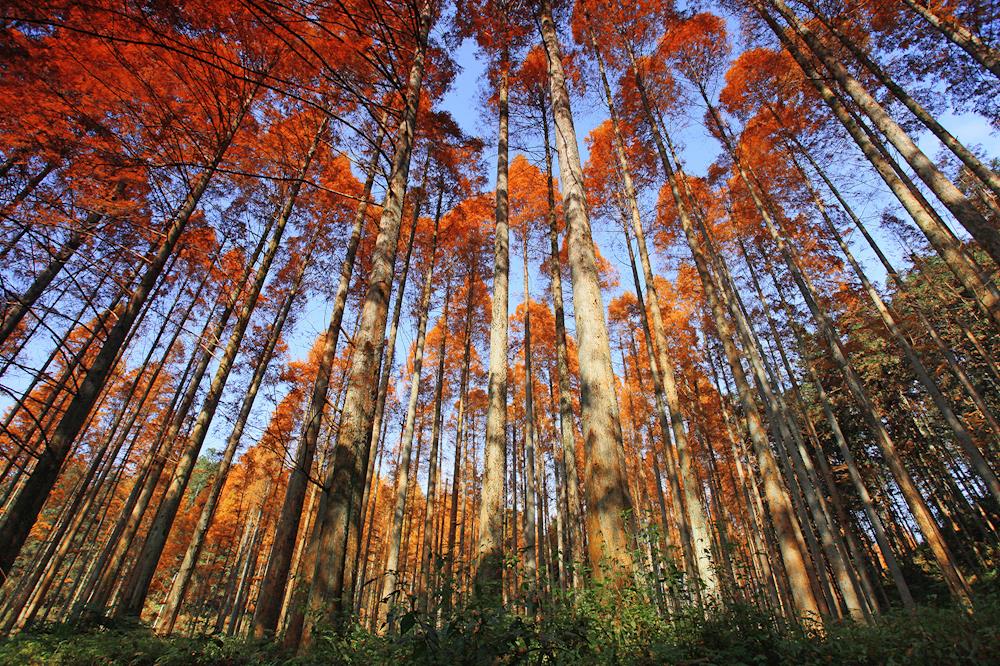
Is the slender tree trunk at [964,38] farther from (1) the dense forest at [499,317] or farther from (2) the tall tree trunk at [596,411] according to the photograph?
(2) the tall tree trunk at [596,411]

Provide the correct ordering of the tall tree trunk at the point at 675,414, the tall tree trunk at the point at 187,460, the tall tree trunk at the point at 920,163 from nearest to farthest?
the tall tree trunk at the point at 920,163 → the tall tree trunk at the point at 187,460 → the tall tree trunk at the point at 675,414

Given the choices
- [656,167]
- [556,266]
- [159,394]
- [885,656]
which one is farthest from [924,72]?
[159,394]

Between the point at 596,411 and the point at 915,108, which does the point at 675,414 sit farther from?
the point at 915,108

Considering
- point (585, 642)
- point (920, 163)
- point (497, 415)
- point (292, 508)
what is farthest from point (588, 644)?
point (920, 163)

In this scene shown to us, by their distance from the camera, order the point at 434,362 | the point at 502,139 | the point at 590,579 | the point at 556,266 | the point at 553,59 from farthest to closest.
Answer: the point at 434,362, the point at 556,266, the point at 502,139, the point at 553,59, the point at 590,579

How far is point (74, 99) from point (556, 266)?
9.66 m

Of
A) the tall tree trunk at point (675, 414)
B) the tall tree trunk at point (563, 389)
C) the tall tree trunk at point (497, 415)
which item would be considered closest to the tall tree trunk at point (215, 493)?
the tall tree trunk at point (497, 415)

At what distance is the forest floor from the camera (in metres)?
2.53

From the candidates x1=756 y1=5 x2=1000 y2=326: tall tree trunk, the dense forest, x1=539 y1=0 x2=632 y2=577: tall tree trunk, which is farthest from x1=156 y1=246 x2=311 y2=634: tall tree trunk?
x1=756 y1=5 x2=1000 y2=326: tall tree trunk

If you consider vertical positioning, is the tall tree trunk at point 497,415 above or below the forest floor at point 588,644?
above

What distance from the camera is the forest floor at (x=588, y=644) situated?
8.30ft

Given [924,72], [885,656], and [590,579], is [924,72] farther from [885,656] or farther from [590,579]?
[590,579]

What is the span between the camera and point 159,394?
15695mm

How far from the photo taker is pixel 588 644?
275 centimetres
